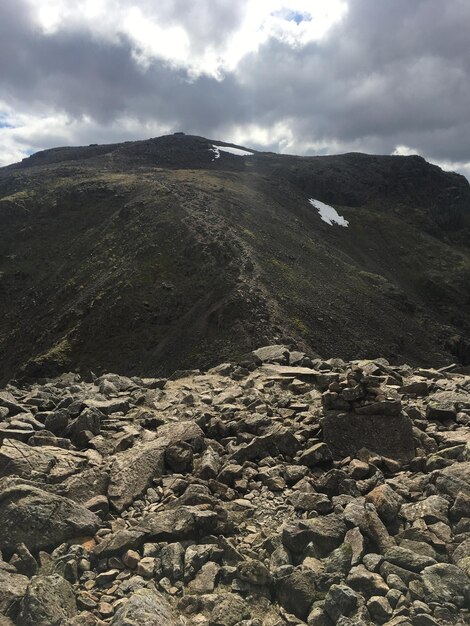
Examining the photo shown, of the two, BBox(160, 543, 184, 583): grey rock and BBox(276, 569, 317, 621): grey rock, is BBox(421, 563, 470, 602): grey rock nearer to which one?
BBox(276, 569, 317, 621): grey rock

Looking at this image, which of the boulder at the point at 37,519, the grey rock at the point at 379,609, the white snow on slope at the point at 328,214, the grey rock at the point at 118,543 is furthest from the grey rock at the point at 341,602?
the white snow on slope at the point at 328,214

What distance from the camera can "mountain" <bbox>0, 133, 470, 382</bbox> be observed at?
60.1m

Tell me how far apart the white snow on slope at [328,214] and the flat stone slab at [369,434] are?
113690mm

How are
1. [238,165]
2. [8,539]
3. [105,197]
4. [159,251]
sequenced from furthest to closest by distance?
[238,165]
[105,197]
[159,251]
[8,539]

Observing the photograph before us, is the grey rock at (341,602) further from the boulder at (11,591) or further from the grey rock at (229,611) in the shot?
the boulder at (11,591)

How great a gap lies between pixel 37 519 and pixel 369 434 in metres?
10.2

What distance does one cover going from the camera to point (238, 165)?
511 ft

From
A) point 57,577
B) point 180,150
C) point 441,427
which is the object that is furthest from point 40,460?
point 180,150

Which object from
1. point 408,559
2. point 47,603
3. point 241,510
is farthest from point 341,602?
point 47,603

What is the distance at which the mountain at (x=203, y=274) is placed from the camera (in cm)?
6009

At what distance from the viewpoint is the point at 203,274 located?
230 feet

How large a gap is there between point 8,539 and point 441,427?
13781 millimetres

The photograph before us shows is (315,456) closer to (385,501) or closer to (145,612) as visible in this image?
(385,501)

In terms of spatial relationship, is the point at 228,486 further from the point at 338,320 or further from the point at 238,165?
the point at 238,165
